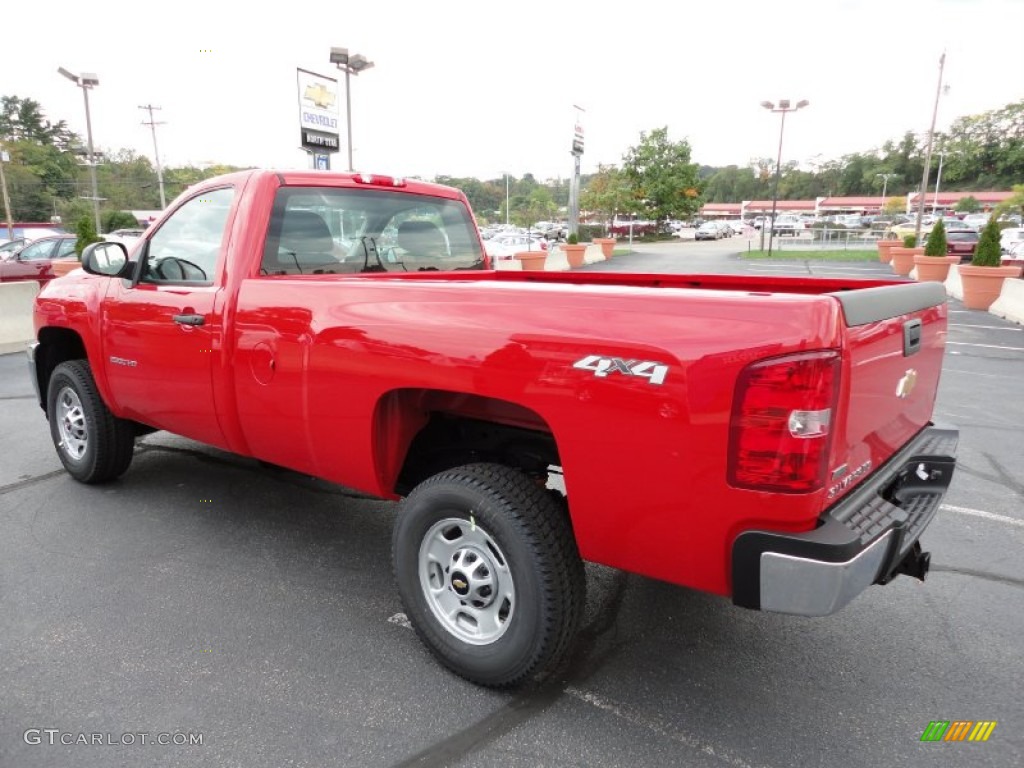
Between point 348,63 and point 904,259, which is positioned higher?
point 348,63

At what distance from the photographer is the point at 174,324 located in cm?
358

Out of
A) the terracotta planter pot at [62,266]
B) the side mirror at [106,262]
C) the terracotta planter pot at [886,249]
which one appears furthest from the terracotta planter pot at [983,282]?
the terracotta planter pot at [62,266]

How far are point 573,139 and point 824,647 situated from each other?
25302 millimetres

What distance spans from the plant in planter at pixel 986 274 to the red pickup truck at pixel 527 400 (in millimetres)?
14222

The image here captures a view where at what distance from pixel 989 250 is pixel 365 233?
15.8 metres

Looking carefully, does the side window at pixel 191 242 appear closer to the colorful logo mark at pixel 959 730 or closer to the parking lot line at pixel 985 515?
the colorful logo mark at pixel 959 730

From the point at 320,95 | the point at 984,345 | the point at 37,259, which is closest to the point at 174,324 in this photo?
the point at 984,345

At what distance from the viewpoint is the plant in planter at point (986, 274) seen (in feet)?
48.7

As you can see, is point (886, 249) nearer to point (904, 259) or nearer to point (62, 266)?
point (904, 259)

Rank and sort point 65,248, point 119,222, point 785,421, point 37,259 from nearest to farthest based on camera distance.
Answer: point 785,421
point 37,259
point 65,248
point 119,222

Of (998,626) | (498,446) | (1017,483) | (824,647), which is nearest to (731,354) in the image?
(498,446)

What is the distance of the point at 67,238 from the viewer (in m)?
19.1

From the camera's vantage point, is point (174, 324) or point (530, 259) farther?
point (530, 259)

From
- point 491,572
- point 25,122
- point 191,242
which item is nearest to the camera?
point 491,572
